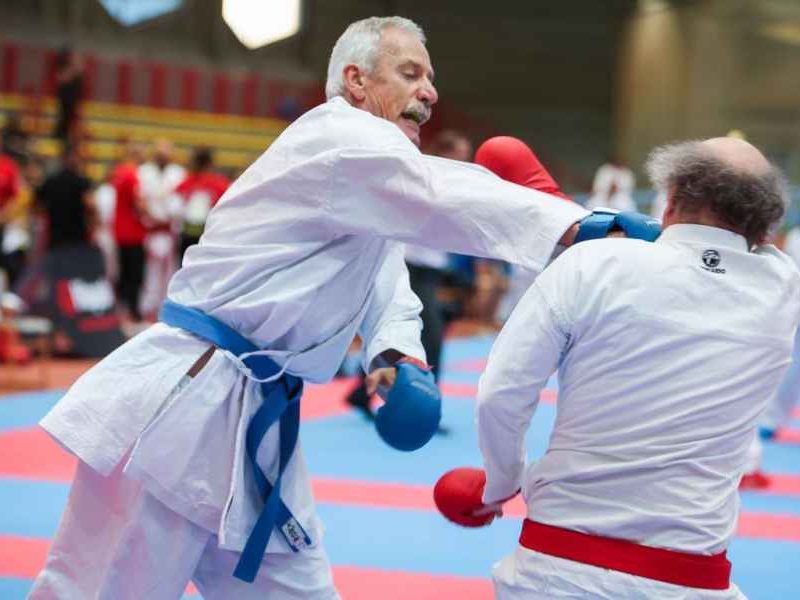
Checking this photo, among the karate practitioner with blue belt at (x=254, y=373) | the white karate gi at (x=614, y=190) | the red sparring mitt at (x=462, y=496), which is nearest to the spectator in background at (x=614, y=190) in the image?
the white karate gi at (x=614, y=190)

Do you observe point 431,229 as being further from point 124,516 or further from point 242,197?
point 124,516

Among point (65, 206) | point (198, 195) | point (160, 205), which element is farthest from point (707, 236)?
point (160, 205)

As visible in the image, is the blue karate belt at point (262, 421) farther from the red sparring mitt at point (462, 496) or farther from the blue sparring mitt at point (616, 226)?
the blue sparring mitt at point (616, 226)

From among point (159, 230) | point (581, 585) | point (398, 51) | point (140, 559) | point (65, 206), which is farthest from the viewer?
point (159, 230)

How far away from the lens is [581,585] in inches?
82.8

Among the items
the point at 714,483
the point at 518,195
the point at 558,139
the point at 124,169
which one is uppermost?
the point at 518,195

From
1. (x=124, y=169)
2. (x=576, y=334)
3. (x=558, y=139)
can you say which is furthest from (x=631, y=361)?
(x=558, y=139)

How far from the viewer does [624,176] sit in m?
17.2

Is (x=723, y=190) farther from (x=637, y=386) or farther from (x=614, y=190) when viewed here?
(x=614, y=190)

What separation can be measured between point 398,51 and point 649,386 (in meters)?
0.99

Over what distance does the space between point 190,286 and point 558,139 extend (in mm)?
20658

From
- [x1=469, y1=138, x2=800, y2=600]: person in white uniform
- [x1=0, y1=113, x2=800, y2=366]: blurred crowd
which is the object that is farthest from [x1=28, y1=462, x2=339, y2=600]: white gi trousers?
[x1=0, y1=113, x2=800, y2=366]: blurred crowd

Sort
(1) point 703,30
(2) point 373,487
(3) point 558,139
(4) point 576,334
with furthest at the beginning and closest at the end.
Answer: (3) point 558,139 < (1) point 703,30 < (2) point 373,487 < (4) point 576,334

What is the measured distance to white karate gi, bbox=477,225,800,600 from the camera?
2.11 metres
